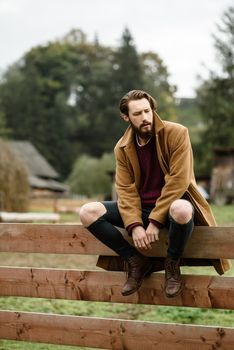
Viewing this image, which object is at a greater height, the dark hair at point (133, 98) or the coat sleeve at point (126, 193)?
the dark hair at point (133, 98)

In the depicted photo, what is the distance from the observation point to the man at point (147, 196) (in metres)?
4.08

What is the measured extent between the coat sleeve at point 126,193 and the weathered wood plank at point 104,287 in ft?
1.63

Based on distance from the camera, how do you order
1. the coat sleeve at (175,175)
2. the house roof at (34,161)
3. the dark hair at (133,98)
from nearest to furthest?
1. the coat sleeve at (175,175)
2. the dark hair at (133,98)
3. the house roof at (34,161)

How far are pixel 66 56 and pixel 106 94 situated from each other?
10908mm

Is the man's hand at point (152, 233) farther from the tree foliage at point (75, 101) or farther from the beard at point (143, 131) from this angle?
the tree foliage at point (75, 101)

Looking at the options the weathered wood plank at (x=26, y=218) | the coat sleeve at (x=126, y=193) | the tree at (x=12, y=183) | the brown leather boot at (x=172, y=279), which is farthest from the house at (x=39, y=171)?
the brown leather boot at (x=172, y=279)

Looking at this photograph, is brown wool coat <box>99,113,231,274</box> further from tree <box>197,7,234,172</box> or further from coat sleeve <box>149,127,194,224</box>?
tree <box>197,7,234,172</box>

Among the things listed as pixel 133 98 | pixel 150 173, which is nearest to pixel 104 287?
pixel 150 173

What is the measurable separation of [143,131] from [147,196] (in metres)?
0.44

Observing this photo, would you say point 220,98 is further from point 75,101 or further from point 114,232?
point 114,232

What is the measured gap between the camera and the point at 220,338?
4156mm

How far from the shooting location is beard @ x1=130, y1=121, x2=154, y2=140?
13.9 feet

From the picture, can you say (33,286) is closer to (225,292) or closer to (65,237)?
(65,237)

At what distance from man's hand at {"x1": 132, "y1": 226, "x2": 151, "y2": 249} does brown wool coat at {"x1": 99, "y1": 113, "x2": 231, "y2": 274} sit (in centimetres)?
6
